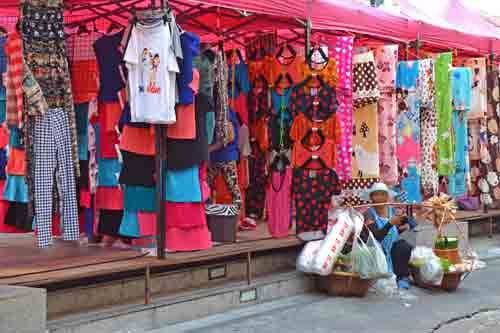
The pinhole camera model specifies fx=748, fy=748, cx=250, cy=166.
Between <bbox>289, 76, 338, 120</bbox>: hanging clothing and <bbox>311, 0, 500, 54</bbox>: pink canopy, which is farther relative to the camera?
<bbox>311, 0, 500, 54</bbox>: pink canopy

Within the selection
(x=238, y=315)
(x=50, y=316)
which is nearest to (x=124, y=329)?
(x=50, y=316)

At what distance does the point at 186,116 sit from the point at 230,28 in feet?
7.83

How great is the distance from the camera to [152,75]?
607cm

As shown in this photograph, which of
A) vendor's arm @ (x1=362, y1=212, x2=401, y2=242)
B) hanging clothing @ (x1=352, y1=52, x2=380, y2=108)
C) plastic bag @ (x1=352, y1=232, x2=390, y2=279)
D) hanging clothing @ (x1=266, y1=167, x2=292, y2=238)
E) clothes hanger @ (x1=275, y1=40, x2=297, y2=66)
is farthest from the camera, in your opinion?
hanging clothing @ (x1=352, y1=52, x2=380, y2=108)

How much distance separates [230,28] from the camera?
841 centimetres

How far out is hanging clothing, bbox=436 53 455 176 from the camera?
29.5 feet

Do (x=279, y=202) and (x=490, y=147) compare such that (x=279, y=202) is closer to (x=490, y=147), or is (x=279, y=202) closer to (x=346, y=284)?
(x=346, y=284)

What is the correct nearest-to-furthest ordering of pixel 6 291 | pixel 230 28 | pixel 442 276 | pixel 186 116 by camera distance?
pixel 6 291, pixel 186 116, pixel 442 276, pixel 230 28

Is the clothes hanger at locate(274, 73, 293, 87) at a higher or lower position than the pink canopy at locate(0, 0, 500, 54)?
lower

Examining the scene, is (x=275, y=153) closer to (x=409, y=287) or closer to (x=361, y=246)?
(x=361, y=246)

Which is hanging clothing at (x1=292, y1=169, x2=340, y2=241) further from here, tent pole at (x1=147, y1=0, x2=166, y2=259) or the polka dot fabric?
tent pole at (x1=147, y1=0, x2=166, y2=259)

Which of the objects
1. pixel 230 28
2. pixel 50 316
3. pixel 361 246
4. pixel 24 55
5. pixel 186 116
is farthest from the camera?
pixel 230 28

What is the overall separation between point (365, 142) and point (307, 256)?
5.69 ft

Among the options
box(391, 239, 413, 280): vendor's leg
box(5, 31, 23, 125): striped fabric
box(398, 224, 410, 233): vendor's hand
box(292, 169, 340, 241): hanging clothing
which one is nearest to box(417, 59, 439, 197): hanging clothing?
box(398, 224, 410, 233): vendor's hand
